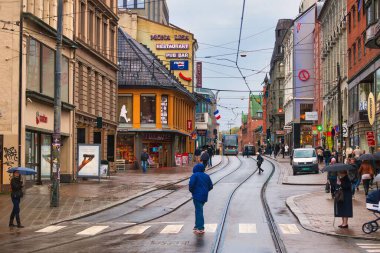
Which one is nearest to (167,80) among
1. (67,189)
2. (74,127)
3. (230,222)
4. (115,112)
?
(115,112)

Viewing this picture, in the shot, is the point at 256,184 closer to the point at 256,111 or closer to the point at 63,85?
the point at 63,85

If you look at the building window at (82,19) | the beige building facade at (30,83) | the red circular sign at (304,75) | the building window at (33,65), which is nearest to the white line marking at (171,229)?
the beige building facade at (30,83)

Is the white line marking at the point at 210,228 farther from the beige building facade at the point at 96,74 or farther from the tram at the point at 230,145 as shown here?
the tram at the point at 230,145

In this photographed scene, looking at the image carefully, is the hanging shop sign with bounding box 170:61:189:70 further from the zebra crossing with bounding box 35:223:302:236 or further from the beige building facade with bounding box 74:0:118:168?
the zebra crossing with bounding box 35:223:302:236

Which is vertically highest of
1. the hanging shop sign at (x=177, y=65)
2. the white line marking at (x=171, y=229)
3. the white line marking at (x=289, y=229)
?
the hanging shop sign at (x=177, y=65)

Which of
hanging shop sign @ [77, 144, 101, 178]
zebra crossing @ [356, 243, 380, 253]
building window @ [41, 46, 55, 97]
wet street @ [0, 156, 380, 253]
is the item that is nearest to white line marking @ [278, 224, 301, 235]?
wet street @ [0, 156, 380, 253]

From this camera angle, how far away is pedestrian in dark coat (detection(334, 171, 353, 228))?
16.8 meters

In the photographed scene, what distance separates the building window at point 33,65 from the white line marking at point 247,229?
14.9m

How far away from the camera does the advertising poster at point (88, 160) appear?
3475 cm

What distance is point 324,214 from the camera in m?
20.4

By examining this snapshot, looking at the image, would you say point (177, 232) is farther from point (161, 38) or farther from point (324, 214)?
point (161, 38)

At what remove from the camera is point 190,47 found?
79.2m

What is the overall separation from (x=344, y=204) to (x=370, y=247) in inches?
122

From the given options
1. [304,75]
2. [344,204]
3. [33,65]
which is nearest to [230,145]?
[304,75]
